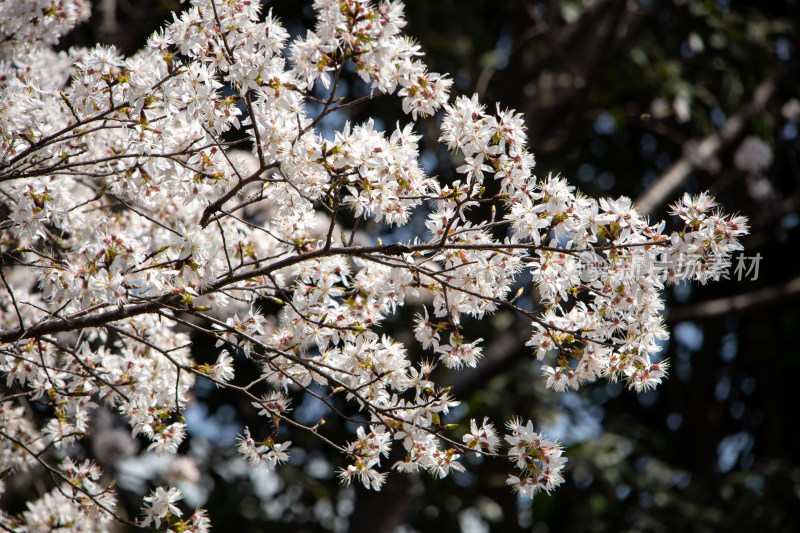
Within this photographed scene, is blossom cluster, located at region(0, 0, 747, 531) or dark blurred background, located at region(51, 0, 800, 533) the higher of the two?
dark blurred background, located at region(51, 0, 800, 533)

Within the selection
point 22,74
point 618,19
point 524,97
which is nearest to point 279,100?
point 22,74

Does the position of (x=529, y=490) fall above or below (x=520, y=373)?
below

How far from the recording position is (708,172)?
6.97 metres

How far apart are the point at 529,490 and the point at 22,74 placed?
262cm

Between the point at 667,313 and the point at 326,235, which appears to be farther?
the point at 667,313

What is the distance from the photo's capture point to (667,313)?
586cm

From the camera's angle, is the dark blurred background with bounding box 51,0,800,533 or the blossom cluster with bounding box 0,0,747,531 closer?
the blossom cluster with bounding box 0,0,747,531

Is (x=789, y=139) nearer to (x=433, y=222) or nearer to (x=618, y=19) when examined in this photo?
(x=618, y=19)

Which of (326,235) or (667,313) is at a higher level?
(667,313)

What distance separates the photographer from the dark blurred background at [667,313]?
604 cm

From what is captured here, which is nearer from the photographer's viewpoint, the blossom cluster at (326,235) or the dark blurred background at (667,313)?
the blossom cluster at (326,235)

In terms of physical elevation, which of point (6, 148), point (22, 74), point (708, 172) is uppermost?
point (708, 172)

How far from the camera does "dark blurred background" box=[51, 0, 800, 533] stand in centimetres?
604

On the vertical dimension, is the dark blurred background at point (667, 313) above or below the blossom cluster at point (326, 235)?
above
